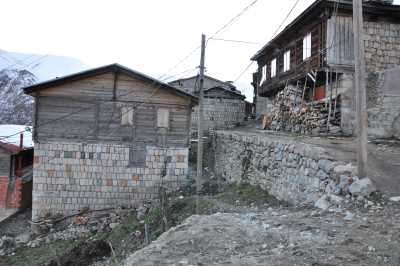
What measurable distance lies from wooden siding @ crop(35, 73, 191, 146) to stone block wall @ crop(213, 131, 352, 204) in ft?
9.51

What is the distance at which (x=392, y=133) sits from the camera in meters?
11.8

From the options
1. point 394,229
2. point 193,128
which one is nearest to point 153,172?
point 394,229

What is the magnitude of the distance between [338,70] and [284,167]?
735 centimetres

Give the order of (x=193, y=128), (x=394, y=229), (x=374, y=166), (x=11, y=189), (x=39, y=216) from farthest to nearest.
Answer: (x=193, y=128) < (x=11, y=189) < (x=39, y=216) < (x=374, y=166) < (x=394, y=229)

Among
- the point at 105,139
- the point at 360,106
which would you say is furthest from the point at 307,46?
the point at 105,139

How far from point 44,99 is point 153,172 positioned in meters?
5.82

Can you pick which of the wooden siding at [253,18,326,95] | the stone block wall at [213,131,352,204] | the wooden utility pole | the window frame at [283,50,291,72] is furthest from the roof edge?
the wooden utility pole

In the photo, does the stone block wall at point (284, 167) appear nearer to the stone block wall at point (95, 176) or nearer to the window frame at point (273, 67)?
the stone block wall at point (95, 176)

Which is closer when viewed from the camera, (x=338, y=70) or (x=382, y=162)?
(x=382, y=162)

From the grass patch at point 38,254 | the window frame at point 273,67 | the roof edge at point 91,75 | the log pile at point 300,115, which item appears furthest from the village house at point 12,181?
the window frame at point 273,67

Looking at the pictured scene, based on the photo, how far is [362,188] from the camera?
612 cm

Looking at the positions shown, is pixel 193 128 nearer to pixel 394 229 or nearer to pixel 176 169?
pixel 176 169

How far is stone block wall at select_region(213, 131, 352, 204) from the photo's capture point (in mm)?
7331

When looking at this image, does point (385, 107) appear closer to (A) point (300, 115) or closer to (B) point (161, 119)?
(A) point (300, 115)
